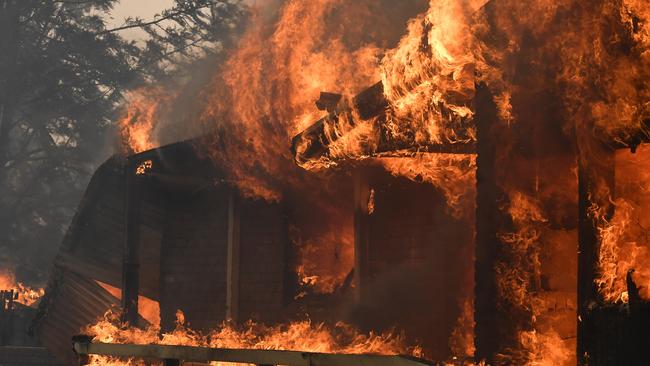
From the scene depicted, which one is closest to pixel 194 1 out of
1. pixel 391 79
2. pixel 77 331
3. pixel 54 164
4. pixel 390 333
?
pixel 54 164

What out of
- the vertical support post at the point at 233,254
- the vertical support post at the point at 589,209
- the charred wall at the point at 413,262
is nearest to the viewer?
the vertical support post at the point at 589,209

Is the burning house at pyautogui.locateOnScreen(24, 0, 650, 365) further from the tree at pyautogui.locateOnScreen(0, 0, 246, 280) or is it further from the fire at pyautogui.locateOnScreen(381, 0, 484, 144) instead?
the tree at pyautogui.locateOnScreen(0, 0, 246, 280)

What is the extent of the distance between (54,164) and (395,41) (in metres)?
24.7

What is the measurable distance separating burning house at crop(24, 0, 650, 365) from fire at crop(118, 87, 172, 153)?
13.2 inches

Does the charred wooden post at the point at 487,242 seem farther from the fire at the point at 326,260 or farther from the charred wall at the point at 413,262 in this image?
the fire at the point at 326,260

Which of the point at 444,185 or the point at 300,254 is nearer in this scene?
the point at 444,185

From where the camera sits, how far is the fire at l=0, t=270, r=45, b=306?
37.4 metres

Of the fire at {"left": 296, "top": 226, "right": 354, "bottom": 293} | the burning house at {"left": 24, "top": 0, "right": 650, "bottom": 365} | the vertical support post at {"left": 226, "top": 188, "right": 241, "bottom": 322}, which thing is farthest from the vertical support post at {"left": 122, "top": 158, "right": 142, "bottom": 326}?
the fire at {"left": 296, "top": 226, "right": 354, "bottom": 293}

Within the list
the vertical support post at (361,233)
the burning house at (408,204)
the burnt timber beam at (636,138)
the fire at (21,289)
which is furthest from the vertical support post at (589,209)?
the fire at (21,289)

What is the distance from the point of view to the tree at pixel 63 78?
35094 millimetres

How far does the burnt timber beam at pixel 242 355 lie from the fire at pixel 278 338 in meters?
0.71

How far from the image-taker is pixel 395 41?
1614 cm

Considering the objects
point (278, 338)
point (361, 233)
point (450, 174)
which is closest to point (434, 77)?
point (450, 174)

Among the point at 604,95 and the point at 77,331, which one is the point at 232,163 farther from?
the point at 604,95
